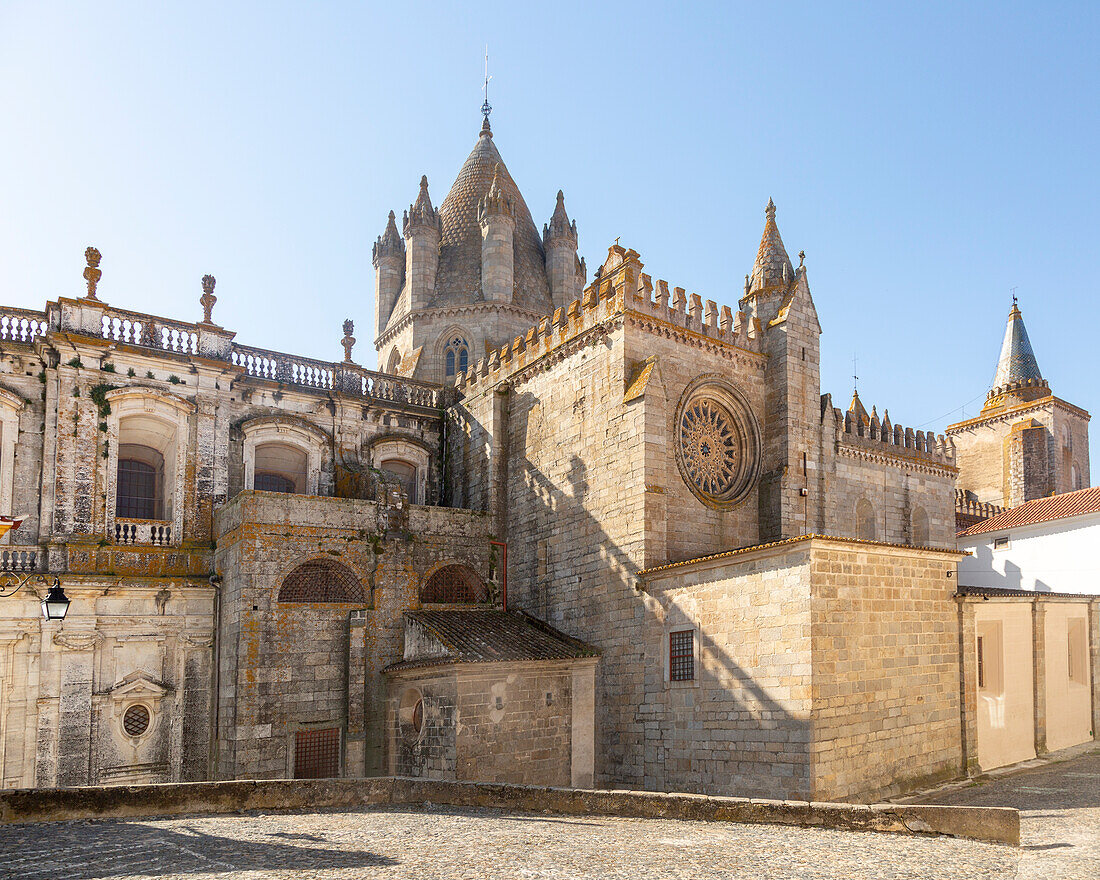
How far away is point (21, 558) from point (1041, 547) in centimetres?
2864

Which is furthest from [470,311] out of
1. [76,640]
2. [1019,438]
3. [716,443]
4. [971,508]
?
[1019,438]

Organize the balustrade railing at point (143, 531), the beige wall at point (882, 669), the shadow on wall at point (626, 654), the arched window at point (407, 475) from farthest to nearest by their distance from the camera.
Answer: the arched window at point (407, 475)
the balustrade railing at point (143, 531)
the shadow on wall at point (626, 654)
the beige wall at point (882, 669)

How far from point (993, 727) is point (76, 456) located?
2109 cm

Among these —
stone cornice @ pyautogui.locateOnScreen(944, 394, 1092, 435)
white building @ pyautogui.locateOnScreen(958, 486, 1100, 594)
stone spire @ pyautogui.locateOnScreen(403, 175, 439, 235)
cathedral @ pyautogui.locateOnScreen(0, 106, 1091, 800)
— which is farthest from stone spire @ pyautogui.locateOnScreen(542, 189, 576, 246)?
stone cornice @ pyautogui.locateOnScreen(944, 394, 1092, 435)

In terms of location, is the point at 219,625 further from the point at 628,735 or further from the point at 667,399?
the point at 667,399

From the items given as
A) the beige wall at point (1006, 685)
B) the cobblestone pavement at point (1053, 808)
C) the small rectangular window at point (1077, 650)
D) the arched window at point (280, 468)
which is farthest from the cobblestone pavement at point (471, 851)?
the small rectangular window at point (1077, 650)

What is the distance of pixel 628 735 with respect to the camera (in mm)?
18031

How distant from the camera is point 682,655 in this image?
56.0 ft

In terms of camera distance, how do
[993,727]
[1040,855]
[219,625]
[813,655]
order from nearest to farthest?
[1040,855]
[813,655]
[993,727]
[219,625]

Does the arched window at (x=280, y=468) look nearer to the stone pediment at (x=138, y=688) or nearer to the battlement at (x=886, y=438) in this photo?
the stone pediment at (x=138, y=688)

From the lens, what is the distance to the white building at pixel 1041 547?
85.3ft

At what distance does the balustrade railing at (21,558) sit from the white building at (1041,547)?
24258mm

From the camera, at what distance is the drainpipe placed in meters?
22.5

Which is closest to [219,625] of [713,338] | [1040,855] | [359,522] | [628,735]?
[359,522]
